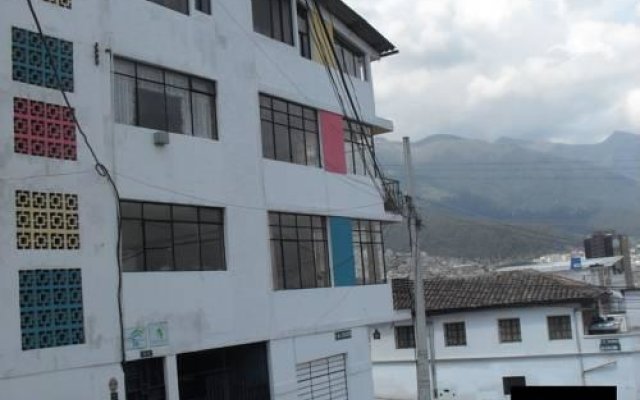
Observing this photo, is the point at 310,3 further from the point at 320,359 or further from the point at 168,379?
the point at 168,379

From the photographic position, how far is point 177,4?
55.8 feet

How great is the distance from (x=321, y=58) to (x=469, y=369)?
18.6 metres

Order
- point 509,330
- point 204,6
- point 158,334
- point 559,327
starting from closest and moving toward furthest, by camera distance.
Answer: point 158,334 → point 204,6 → point 559,327 → point 509,330

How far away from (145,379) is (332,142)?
9.42m

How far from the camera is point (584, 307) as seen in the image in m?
33.6

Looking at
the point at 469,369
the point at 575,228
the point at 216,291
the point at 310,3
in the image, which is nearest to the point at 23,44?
the point at 216,291

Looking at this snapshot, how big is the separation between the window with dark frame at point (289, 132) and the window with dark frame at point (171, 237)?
2973mm

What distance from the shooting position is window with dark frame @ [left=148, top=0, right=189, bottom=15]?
16.7 m

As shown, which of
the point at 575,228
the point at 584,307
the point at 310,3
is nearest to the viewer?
the point at 310,3

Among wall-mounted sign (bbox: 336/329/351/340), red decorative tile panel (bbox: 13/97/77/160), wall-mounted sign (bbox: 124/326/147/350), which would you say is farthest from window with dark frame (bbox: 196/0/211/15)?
wall-mounted sign (bbox: 336/329/351/340)

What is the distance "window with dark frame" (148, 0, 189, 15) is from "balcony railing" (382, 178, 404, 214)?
30.4ft

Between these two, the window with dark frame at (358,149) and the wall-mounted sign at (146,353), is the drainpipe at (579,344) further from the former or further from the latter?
the wall-mounted sign at (146,353)

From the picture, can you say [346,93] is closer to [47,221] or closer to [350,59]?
[350,59]

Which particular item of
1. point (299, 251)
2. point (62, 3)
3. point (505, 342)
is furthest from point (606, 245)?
point (62, 3)
